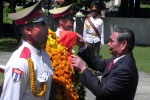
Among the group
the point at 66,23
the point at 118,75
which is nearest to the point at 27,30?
the point at 118,75

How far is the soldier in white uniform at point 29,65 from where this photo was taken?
13.2ft

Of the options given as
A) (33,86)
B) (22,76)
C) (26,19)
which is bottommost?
(33,86)

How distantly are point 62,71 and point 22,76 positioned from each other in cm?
149

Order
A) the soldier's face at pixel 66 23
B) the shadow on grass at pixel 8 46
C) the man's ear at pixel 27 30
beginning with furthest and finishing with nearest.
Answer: the shadow on grass at pixel 8 46
the soldier's face at pixel 66 23
the man's ear at pixel 27 30

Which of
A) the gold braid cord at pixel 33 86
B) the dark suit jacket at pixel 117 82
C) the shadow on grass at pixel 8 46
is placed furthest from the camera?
the shadow on grass at pixel 8 46

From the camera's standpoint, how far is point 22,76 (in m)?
4.05

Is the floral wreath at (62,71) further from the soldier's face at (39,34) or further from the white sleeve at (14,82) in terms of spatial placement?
the white sleeve at (14,82)

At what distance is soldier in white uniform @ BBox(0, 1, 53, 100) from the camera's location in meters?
4.02

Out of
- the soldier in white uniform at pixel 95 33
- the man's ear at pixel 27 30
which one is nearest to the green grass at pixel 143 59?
the soldier in white uniform at pixel 95 33

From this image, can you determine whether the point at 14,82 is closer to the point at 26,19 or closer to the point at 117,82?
the point at 26,19

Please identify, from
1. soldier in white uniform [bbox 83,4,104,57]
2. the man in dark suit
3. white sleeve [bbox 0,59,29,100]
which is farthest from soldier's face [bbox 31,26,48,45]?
soldier in white uniform [bbox 83,4,104,57]

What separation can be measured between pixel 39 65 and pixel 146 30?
21646mm

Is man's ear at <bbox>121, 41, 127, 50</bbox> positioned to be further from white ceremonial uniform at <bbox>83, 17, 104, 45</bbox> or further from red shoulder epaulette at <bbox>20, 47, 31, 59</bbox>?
white ceremonial uniform at <bbox>83, 17, 104, 45</bbox>

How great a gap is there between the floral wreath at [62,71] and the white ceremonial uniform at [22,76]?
0.97 m
